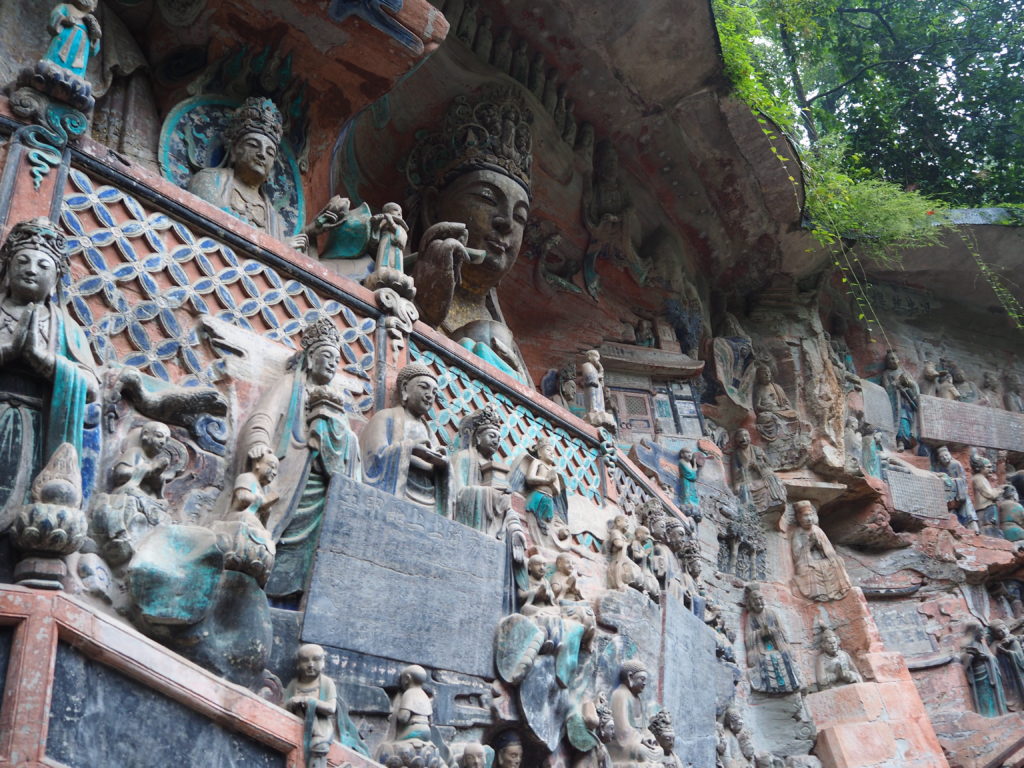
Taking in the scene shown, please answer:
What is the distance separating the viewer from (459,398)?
25.3ft

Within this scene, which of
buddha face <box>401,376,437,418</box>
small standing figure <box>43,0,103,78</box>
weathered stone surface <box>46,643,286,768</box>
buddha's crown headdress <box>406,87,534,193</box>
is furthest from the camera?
buddha's crown headdress <box>406,87,534,193</box>

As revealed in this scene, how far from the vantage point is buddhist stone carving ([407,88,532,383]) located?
10.4 m

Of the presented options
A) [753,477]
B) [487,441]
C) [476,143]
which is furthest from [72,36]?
[753,477]

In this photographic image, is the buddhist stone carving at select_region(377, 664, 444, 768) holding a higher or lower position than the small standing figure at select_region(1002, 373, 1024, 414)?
lower

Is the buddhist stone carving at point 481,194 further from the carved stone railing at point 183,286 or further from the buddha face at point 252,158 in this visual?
the buddha face at point 252,158

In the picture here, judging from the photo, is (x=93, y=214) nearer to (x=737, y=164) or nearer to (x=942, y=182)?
(x=737, y=164)

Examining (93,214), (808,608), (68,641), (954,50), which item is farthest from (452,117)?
(954,50)

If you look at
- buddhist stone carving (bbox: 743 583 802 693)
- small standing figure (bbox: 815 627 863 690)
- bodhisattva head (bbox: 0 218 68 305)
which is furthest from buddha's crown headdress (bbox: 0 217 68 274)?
small standing figure (bbox: 815 627 863 690)

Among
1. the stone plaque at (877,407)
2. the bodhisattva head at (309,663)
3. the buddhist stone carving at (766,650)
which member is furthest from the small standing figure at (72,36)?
the stone plaque at (877,407)

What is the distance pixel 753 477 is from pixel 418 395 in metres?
7.80

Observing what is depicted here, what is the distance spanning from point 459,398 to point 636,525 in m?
2.16

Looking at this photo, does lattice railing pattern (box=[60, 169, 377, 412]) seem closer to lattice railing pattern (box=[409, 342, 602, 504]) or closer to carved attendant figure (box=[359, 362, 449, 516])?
carved attendant figure (box=[359, 362, 449, 516])

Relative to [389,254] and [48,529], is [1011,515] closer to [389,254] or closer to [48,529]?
[389,254]

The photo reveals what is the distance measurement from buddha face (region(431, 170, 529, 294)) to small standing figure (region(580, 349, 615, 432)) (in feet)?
4.41
